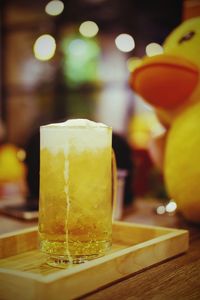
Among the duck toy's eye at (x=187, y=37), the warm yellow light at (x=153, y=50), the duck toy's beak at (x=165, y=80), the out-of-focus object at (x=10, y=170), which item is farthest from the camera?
the out-of-focus object at (x=10, y=170)

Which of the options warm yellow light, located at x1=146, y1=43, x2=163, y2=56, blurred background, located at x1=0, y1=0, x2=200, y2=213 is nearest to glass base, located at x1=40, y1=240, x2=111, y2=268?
warm yellow light, located at x1=146, y1=43, x2=163, y2=56

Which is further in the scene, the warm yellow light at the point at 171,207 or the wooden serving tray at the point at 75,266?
the warm yellow light at the point at 171,207

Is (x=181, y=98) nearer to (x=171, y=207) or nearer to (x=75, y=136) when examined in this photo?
(x=171, y=207)

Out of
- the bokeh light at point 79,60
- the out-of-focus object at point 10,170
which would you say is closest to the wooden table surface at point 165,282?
the out-of-focus object at point 10,170

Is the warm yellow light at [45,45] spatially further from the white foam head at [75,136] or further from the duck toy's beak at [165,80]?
the white foam head at [75,136]

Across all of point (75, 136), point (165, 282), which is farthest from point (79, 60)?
point (165, 282)

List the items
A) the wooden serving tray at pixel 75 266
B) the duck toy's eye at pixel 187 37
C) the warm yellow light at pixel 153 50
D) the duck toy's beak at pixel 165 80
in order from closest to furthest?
the wooden serving tray at pixel 75 266 → the duck toy's beak at pixel 165 80 → the duck toy's eye at pixel 187 37 → the warm yellow light at pixel 153 50

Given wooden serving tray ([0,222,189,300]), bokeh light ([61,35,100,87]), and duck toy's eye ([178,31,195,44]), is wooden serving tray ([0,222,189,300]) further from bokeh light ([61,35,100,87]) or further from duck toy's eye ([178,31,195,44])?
bokeh light ([61,35,100,87])
